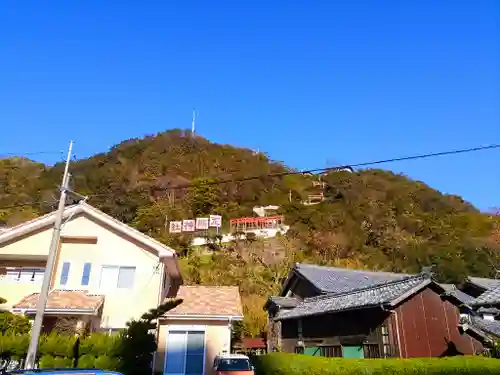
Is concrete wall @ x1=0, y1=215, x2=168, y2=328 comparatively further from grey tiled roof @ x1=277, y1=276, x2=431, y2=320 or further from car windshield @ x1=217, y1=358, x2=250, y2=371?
grey tiled roof @ x1=277, y1=276, x2=431, y2=320

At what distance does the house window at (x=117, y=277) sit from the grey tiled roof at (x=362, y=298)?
360 inches

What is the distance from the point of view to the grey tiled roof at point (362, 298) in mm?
16344

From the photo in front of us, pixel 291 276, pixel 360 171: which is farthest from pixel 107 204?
pixel 360 171

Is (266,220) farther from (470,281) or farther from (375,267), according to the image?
(470,281)

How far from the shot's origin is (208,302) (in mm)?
18609

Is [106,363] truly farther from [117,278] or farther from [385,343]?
[385,343]

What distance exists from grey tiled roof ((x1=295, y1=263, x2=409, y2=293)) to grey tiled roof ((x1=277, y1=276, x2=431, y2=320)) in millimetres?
3821

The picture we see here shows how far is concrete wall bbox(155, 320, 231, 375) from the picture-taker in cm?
1645

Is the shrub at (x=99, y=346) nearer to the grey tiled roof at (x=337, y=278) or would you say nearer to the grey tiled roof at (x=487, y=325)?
the grey tiled roof at (x=487, y=325)

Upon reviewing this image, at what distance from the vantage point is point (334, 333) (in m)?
18.6

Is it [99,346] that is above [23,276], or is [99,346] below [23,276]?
below

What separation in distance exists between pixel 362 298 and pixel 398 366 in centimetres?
551

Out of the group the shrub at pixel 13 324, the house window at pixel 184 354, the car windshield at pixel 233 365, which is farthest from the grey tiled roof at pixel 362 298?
the shrub at pixel 13 324

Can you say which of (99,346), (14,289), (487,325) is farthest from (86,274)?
(487,325)
